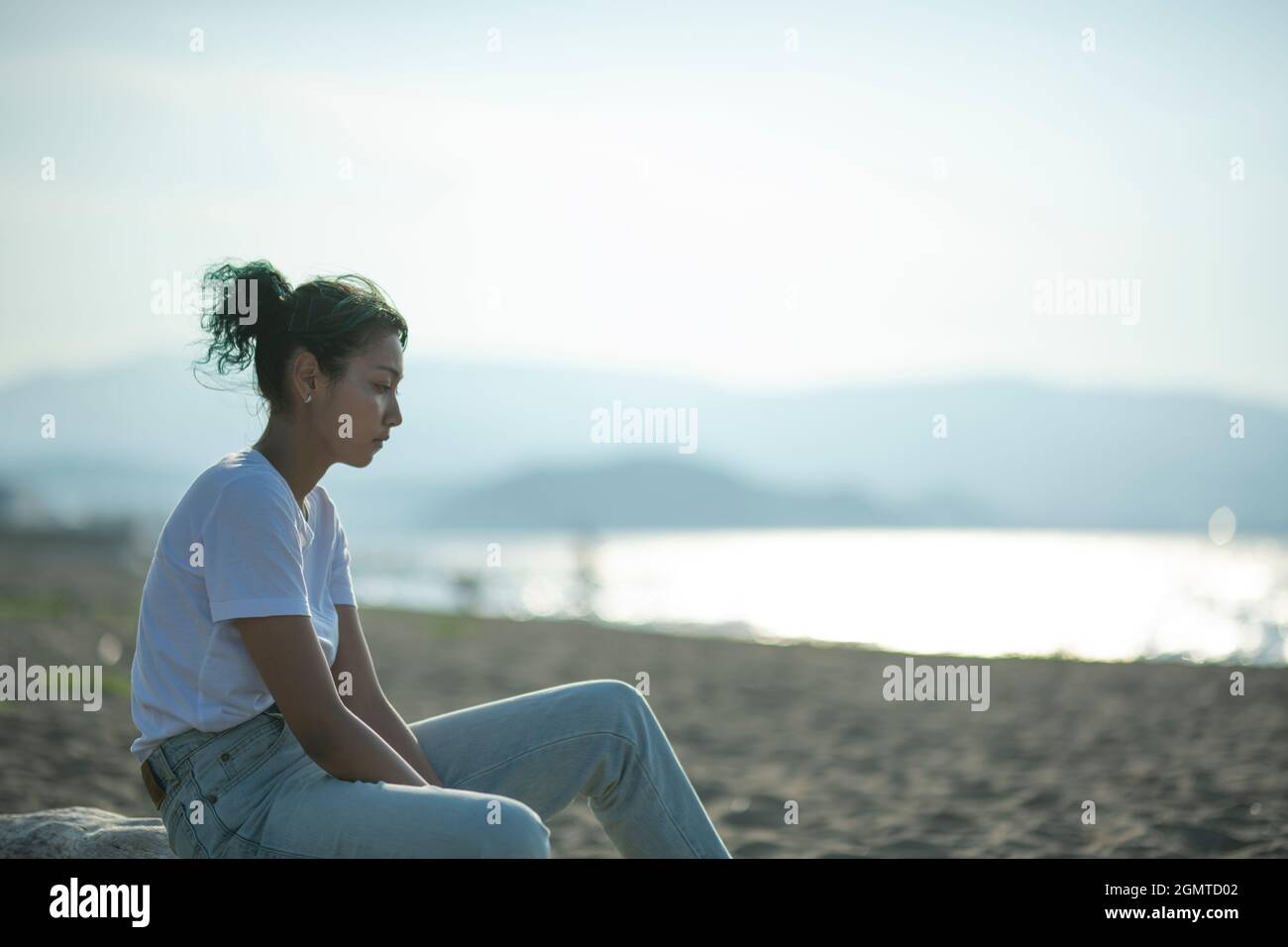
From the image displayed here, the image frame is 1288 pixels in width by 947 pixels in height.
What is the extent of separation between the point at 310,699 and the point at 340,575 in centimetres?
56

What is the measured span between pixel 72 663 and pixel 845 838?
275 inches

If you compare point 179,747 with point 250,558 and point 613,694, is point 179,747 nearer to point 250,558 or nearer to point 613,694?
point 250,558

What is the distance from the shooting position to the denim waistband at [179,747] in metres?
2.25

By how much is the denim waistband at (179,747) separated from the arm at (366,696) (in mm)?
355

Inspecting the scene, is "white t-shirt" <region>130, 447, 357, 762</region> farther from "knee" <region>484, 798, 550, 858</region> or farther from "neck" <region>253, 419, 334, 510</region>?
"knee" <region>484, 798, 550, 858</region>

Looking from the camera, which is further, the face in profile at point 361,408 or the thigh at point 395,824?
the face in profile at point 361,408

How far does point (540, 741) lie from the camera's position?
2.60 m

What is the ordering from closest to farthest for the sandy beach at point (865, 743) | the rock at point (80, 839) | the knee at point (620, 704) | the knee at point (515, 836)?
the knee at point (515, 836), the knee at point (620, 704), the rock at point (80, 839), the sandy beach at point (865, 743)

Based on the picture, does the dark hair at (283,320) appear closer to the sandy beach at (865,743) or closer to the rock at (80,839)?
the rock at (80,839)

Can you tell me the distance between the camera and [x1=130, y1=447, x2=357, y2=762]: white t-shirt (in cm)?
215

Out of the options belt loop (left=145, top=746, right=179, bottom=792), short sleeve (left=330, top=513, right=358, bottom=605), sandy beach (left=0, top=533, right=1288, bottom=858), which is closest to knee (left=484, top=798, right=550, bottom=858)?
belt loop (left=145, top=746, right=179, bottom=792)

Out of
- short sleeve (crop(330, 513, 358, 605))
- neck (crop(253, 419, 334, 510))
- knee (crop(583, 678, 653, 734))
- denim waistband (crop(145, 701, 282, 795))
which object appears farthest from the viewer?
short sleeve (crop(330, 513, 358, 605))

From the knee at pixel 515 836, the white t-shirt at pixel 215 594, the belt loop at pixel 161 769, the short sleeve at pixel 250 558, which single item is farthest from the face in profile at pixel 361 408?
the knee at pixel 515 836

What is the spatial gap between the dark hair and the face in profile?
3 centimetres
